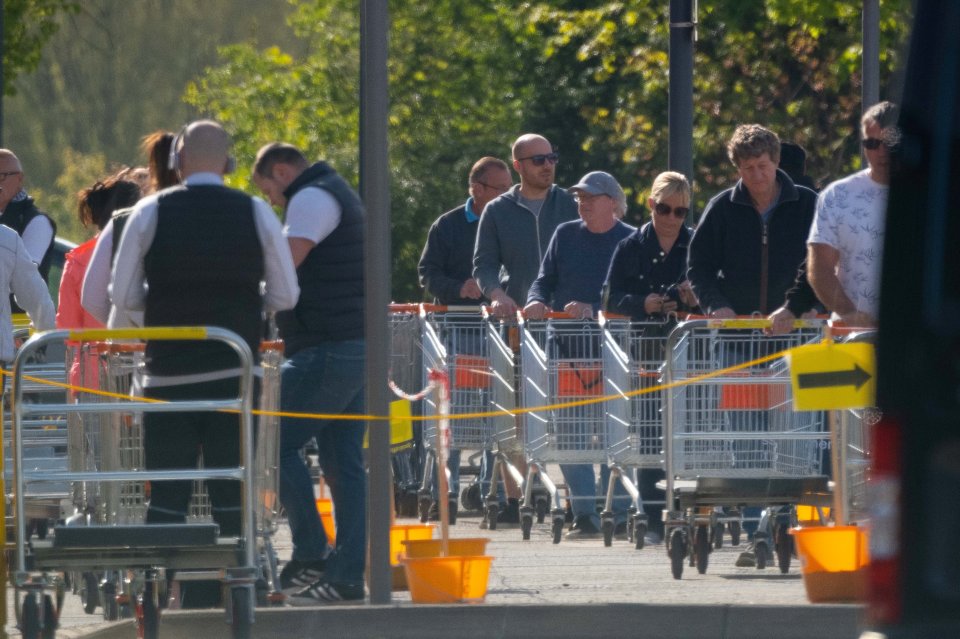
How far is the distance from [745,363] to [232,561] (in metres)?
2.81

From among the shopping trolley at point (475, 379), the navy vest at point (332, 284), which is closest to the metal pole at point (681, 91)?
the shopping trolley at point (475, 379)

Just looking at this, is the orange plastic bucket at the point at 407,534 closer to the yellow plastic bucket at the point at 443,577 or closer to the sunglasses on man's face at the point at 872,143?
the yellow plastic bucket at the point at 443,577

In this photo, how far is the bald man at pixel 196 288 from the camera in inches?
303

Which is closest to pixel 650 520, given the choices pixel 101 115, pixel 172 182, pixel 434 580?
pixel 434 580

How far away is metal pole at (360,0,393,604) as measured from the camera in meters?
8.19

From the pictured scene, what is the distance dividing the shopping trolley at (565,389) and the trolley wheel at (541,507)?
4.08ft

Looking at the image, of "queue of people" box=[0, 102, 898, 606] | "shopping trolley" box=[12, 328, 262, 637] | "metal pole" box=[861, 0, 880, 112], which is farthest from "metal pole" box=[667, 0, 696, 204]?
"shopping trolley" box=[12, 328, 262, 637]

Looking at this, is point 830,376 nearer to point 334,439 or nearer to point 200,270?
point 200,270

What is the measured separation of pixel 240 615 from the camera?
7176 millimetres

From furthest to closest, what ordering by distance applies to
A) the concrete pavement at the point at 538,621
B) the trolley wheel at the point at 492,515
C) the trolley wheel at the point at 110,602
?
the trolley wheel at the point at 492,515
the trolley wheel at the point at 110,602
the concrete pavement at the point at 538,621

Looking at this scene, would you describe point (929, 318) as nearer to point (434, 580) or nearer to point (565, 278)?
point (434, 580)

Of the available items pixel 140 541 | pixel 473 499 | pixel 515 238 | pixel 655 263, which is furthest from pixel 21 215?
pixel 140 541

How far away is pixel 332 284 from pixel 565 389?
2.41 meters

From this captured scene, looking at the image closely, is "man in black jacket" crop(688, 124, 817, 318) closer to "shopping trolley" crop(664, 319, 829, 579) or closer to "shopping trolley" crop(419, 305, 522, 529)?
"shopping trolley" crop(664, 319, 829, 579)
